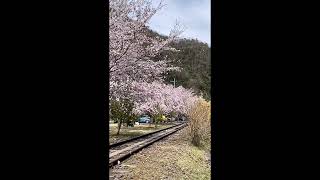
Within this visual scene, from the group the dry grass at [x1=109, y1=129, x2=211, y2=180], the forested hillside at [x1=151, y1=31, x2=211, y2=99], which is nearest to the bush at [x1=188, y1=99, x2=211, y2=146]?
the dry grass at [x1=109, y1=129, x2=211, y2=180]

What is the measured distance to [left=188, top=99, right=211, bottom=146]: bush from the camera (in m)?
19.1

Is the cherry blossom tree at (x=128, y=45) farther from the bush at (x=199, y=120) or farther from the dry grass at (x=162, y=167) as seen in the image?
the bush at (x=199, y=120)

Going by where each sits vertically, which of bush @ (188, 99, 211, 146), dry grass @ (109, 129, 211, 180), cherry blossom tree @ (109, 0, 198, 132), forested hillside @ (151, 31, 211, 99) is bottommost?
dry grass @ (109, 129, 211, 180)

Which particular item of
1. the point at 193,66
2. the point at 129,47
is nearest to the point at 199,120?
the point at 129,47

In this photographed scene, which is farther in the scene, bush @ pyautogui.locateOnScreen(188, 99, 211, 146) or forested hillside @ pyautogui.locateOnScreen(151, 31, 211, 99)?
forested hillside @ pyautogui.locateOnScreen(151, 31, 211, 99)

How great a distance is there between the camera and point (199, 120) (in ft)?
63.1

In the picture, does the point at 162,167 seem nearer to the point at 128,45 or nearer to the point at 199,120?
the point at 128,45

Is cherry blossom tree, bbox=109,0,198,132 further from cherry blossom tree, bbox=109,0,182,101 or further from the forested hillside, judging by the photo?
the forested hillside

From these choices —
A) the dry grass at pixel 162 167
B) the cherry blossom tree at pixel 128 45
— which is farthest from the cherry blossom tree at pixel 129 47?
the dry grass at pixel 162 167

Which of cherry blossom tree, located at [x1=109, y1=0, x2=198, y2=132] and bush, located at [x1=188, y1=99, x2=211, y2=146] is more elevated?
cherry blossom tree, located at [x1=109, y1=0, x2=198, y2=132]

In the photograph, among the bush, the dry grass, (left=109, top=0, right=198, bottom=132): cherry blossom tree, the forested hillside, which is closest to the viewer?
the dry grass

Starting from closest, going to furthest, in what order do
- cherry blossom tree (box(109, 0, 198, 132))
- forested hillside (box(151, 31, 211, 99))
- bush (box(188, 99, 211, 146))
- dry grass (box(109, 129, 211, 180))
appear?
1. dry grass (box(109, 129, 211, 180))
2. cherry blossom tree (box(109, 0, 198, 132))
3. bush (box(188, 99, 211, 146))
4. forested hillside (box(151, 31, 211, 99))
